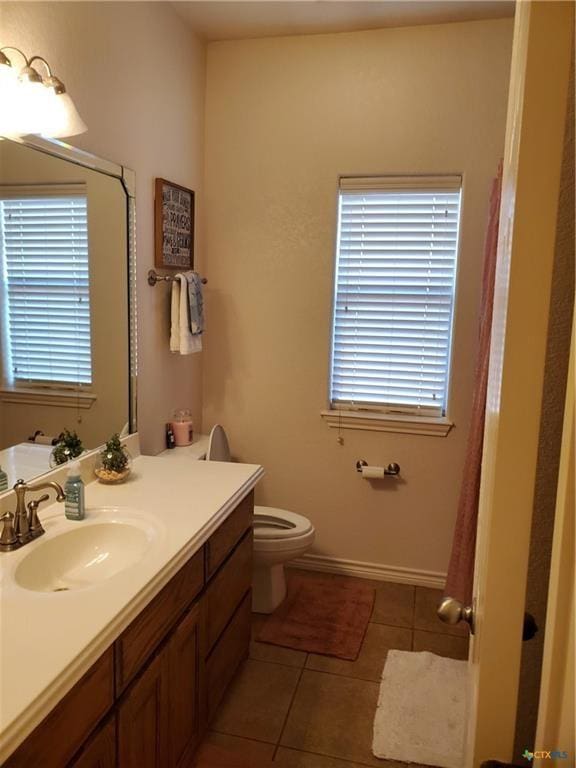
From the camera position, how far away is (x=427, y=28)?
8.50 ft

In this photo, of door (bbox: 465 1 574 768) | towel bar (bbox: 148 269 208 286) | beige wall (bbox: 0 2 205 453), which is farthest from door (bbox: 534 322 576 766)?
towel bar (bbox: 148 269 208 286)

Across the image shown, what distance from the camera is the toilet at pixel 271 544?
254 cm

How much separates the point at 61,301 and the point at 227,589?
1167mm

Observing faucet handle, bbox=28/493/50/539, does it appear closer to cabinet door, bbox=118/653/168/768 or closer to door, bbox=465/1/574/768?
cabinet door, bbox=118/653/168/768

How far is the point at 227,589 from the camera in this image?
76.9 inches

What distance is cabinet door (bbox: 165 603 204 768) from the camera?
154 centimetres

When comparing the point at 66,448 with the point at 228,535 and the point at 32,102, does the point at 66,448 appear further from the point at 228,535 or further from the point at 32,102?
the point at 32,102

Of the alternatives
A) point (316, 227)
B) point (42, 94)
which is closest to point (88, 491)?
point (42, 94)

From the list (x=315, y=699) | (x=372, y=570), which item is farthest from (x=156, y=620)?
(x=372, y=570)

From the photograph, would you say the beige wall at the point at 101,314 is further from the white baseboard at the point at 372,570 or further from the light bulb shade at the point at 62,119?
the white baseboard at the point at 372,570

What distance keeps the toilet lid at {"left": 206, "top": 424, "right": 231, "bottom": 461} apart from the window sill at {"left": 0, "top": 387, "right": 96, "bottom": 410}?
0.75 meters

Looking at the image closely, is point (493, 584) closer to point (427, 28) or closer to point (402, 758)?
point (402, 758)

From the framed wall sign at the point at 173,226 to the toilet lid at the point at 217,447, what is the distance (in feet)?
2.77

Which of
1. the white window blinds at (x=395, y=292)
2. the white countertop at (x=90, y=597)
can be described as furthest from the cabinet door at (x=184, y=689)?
Answer: the white window blinds at (x=395, y=292)
